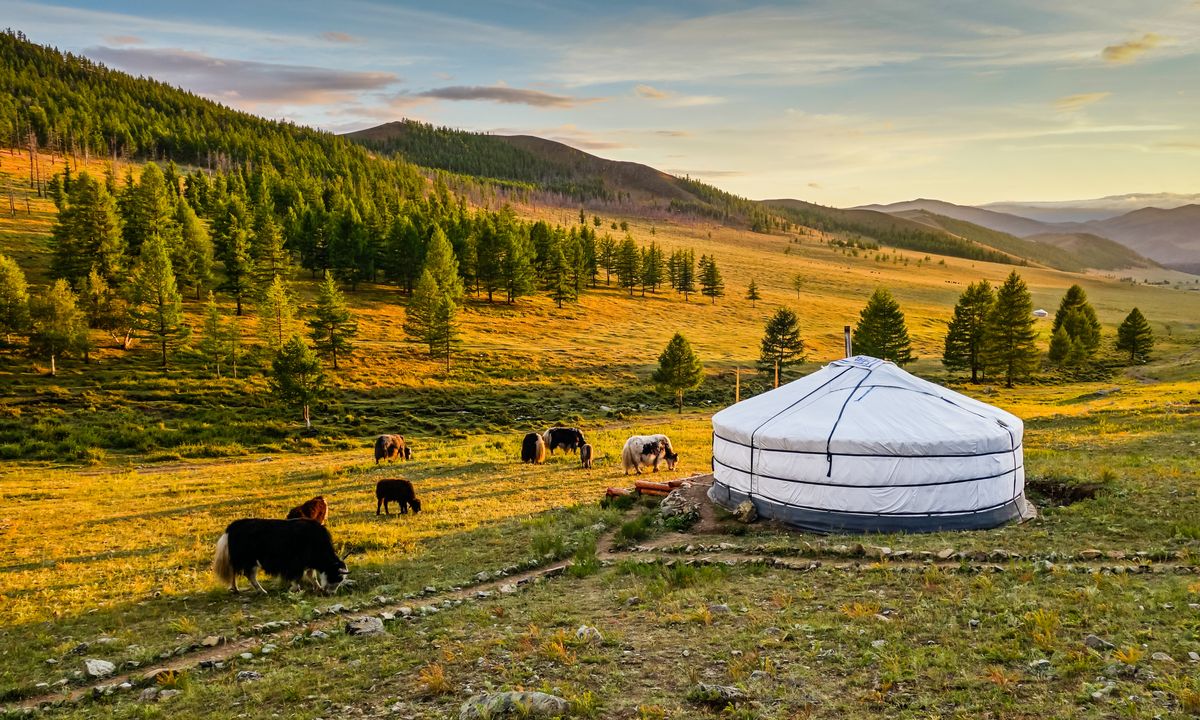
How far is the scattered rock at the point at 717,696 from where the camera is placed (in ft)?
22.3

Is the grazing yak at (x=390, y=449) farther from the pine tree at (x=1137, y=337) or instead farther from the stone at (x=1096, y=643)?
the pine tree at (x=1137, y=337)

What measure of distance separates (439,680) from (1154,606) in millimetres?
8673

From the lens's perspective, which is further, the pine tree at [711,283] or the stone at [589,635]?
the pine tree at [711,283]

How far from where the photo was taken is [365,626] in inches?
381

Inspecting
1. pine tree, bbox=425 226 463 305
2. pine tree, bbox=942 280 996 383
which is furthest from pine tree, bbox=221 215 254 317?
pine tree, bbox=942 280 996 383

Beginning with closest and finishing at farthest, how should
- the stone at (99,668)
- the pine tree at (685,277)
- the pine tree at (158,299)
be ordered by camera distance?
the stone at (99,668) → the pine tree at (158,299) → the pine tree at (685,277)

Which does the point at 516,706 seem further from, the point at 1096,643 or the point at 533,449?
the point at 533,449

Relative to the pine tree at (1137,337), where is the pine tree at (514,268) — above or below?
above

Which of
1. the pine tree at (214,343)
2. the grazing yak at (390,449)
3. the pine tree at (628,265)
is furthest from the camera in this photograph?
the pine tree at (628,265)

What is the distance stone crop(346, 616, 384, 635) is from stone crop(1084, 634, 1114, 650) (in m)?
8.79

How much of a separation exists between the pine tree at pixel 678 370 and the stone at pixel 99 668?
4260cm

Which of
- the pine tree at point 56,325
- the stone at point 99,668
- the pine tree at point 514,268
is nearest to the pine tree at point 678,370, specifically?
the pine tree at point 514,268

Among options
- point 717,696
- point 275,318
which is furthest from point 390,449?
point 275,318

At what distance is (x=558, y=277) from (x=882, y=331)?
131 feet
